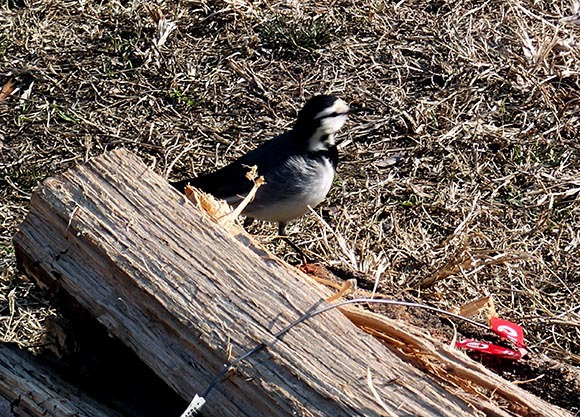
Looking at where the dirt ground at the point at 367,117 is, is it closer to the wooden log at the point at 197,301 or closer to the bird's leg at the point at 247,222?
the bird's leg at the point at 247,222

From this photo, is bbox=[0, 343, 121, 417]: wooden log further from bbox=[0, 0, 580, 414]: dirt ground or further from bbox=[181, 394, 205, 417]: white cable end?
bbox=[0, 0, 580, 414]: dirt ground

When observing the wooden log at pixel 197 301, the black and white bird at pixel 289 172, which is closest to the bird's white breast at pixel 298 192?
the black and white bird at pixel 289 172

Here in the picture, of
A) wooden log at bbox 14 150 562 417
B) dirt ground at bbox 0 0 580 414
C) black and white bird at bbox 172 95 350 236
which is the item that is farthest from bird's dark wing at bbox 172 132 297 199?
wooden log at bbox 14 150 562 417

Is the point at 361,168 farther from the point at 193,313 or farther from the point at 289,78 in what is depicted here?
the point at 193,313

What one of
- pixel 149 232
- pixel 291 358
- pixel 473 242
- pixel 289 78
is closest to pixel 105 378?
pixel 149 232

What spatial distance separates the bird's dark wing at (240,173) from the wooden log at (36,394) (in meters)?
1.82

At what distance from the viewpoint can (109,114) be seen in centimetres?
591

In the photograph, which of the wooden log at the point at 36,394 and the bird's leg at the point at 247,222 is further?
the bird's leg at the point at 247,222

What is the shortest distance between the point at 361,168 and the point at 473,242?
89 cm

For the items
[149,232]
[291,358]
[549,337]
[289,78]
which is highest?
[149,232]

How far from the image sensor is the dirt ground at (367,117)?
4773 mm

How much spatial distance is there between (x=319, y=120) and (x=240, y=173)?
1.62 ft

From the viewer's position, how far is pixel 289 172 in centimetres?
492

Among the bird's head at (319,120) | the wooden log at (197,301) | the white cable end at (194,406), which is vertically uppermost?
the wooden log at (197,301)
